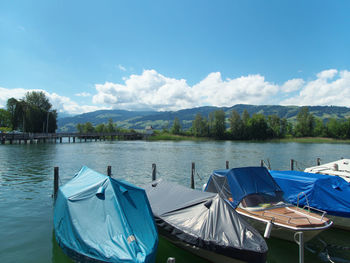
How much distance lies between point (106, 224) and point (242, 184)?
19.1ft

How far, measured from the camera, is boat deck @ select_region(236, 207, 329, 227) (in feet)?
26.8

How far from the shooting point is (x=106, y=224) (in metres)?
6.83

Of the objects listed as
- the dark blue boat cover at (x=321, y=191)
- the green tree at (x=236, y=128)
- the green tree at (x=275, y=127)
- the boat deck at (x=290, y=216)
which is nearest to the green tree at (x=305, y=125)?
the green tree at (x=275, y=127)

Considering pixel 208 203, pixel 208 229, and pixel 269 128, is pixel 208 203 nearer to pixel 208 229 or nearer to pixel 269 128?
pixel 208 229

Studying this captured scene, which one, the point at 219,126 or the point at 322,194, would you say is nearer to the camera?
the point at 322,194

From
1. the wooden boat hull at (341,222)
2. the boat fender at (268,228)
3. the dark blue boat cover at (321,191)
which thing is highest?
the dark blue boat cover at (321,191)

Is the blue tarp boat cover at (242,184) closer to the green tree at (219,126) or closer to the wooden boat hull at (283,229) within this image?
the wooden boat hull at (283,229)

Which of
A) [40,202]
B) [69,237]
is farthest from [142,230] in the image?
[40,202]

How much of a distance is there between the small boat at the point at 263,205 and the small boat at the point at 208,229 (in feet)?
5.33

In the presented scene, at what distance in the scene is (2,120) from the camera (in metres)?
110

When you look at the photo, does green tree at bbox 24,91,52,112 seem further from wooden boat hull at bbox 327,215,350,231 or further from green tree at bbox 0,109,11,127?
wooden boat hull at bbox 327,215,350,231

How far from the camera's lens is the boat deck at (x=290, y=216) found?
8.16m

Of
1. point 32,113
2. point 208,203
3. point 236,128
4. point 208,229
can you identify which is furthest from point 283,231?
point 236,128

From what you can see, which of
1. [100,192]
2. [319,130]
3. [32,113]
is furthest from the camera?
[319,130]
